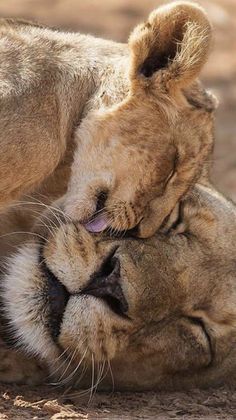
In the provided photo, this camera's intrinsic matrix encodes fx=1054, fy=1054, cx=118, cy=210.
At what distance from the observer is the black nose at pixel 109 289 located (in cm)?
302

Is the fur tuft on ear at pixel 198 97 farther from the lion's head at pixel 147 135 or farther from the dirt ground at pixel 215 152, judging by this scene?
the dirt ground at pixel 215 152

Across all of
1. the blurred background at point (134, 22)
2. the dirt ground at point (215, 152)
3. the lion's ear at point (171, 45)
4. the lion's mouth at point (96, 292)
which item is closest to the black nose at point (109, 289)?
the lion's mouth at point (96, 292)

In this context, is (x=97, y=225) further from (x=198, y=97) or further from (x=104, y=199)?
(x=198, y=97)

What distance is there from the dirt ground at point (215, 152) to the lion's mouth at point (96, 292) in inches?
9.0

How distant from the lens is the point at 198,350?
3.38 m

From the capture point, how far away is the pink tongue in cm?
322

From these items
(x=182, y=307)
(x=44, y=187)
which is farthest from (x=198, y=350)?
(x=44, y=187)

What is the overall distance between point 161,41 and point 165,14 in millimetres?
87

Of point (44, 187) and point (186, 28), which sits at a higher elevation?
point (186, 28)

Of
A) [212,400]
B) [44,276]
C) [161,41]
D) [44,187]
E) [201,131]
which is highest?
[161,41]

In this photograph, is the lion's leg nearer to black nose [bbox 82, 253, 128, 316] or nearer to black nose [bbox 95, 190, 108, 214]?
black nose [bbox 95, 190, 108, 214]

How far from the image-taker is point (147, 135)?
3.32 meters

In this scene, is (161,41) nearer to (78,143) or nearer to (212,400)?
(78,143)

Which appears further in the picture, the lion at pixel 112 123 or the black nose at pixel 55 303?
the lion at pixel 112 123
